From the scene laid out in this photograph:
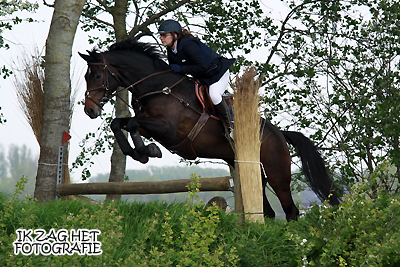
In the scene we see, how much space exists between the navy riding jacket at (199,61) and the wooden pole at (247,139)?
2.08 ft

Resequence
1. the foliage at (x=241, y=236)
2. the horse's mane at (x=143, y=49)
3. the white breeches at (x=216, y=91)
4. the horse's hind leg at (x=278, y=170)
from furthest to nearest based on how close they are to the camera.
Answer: the horse's hind leg at (x=278, y=170) → the horse's mane at (x=143, y=49) → the white breeches at (x=216, y=91) → the foliage at (x=241, y=236)

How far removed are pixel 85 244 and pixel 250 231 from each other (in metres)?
1.44

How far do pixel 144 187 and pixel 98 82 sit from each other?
4.13 feet

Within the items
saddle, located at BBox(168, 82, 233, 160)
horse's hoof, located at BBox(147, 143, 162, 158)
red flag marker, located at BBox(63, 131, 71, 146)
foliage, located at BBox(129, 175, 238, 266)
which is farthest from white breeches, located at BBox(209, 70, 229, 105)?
red flag marker, located at BBox(63, 131, 71, 146)

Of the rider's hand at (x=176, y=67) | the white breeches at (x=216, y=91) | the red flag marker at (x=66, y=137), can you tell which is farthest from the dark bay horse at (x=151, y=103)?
the red flag marker at (x=66, y=137)

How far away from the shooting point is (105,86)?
4332mm

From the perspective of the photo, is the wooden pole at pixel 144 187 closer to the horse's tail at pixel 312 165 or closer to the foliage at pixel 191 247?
the foliage at pixel 191 247

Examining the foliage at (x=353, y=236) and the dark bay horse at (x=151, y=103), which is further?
the dark bay horse at (x=151, y=103)

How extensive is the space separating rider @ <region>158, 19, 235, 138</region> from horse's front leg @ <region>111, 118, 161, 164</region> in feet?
2.66

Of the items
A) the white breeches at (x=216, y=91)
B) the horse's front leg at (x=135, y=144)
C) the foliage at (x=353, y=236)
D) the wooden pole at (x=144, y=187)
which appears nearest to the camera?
the foliage at (x=353, y=236)

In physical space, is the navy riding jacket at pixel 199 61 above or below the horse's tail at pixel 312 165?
above

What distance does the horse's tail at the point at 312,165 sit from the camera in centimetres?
509

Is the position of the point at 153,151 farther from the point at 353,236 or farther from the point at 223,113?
the point at 353,236

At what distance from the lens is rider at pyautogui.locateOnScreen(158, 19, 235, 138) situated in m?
4.27
